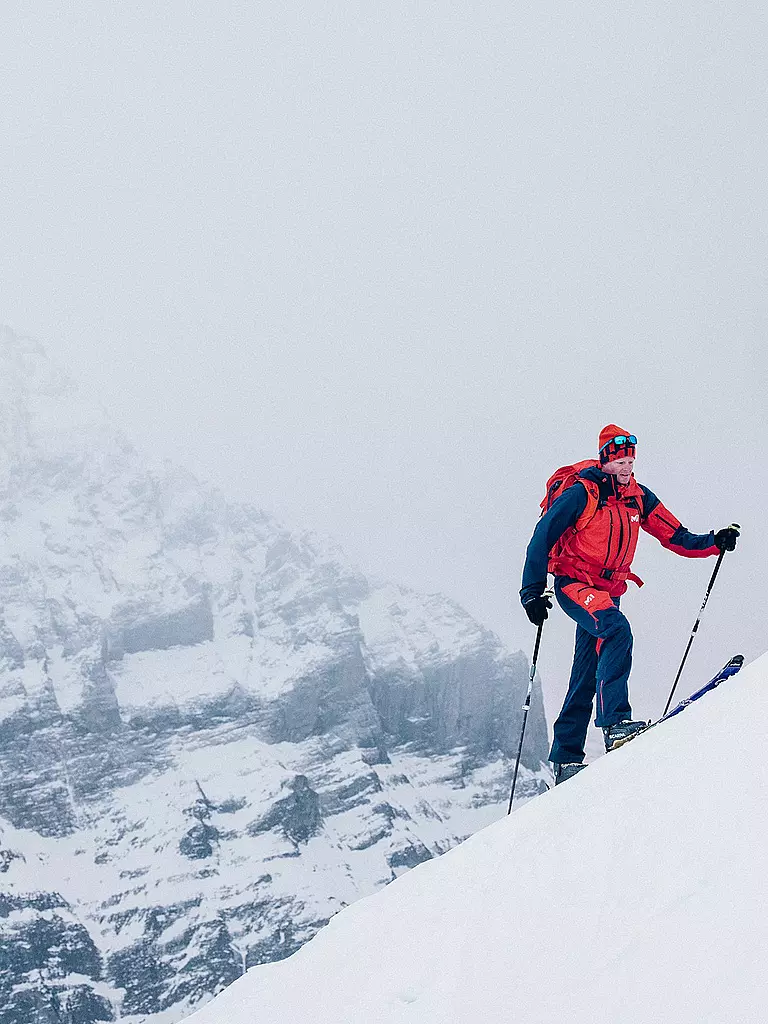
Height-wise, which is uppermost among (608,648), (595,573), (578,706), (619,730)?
(595,573)

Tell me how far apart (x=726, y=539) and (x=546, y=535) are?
226 cm

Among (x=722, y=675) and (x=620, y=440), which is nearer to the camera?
(x=722, y=675)

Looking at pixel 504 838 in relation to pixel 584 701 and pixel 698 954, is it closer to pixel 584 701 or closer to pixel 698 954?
pixel 698 954

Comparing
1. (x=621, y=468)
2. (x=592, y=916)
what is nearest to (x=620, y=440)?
(x=621, y=468)

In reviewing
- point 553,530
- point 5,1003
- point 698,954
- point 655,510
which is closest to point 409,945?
point 698,954

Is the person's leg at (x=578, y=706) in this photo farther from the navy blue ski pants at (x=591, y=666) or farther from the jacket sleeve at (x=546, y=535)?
the jacket sleeve at (x=546, y=535)

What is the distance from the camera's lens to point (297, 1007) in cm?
461

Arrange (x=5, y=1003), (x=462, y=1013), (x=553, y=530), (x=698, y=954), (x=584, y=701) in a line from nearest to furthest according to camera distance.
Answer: (x=698, y=954) → (x=462, y=1013) → (x=553, y=530) → (x=584, y=701) → (x=5, y=1003)

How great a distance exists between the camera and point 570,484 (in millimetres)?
9008

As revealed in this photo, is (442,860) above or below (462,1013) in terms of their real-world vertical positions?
below

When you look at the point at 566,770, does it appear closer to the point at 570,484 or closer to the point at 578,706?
the point at 578,706

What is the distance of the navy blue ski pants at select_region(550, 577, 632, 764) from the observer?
27.8 ft

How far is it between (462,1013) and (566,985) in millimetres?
504

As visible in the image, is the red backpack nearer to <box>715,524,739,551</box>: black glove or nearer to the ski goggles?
the ski goggles
